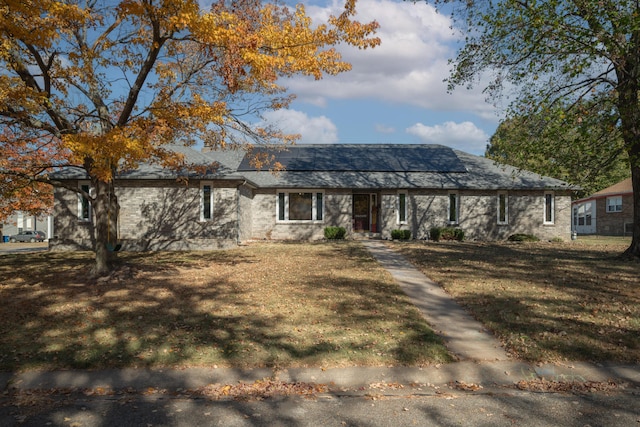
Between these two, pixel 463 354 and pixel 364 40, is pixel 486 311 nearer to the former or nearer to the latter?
pixel 463 354

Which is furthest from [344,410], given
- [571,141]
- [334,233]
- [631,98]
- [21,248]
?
[21,248]

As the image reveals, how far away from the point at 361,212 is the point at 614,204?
90.7 feet

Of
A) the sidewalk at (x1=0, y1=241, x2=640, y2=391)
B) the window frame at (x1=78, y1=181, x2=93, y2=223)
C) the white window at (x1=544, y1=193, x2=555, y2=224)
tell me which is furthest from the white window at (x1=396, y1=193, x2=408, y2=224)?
the sidewalk at (x1=0, y1=241, x2=640, y2=391)

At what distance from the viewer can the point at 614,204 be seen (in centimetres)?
3903

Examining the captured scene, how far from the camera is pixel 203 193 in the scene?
20.1 metres

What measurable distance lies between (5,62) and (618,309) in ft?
47.1

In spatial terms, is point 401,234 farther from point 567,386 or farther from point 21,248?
point 21,248

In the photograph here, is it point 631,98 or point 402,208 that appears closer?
point 631,98

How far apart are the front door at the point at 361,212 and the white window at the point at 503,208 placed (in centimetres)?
727

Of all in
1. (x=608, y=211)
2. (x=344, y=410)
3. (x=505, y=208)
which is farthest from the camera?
(x=608, y=211)

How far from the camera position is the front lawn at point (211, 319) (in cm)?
595

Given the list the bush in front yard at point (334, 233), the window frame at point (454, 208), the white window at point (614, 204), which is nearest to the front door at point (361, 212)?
the bush in front yard at point (334, 233)

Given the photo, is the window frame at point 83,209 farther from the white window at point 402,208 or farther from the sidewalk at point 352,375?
the sidewalk at point 352,375

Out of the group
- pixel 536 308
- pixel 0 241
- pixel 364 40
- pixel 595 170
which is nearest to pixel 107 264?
pixel 364 40
